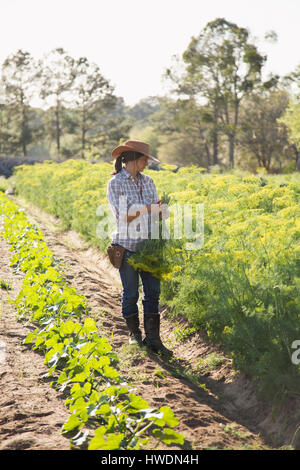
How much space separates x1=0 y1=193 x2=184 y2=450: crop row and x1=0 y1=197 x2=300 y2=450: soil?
0.12m

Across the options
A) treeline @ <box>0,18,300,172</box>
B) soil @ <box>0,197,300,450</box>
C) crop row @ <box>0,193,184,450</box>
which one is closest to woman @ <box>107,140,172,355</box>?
soil @ <box>0,197,300,450</box>

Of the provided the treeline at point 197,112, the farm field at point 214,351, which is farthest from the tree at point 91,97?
the farm field at point 214,351

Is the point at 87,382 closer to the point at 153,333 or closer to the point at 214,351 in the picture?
the point at 153,333

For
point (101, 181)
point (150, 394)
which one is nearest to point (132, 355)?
point (150, 394)

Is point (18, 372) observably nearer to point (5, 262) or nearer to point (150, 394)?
point (150, 394)

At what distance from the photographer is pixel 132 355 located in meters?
4.36

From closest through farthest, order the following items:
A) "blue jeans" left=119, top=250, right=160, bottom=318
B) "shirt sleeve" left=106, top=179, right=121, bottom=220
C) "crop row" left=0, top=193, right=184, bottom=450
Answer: "crop row" left=0, top=193, right=184, bottom=450 < "shirt sleeve" left=106, top=179, right=121, bottom=220 < "blue jeans" left=119, top=250, right=160, bottom=318

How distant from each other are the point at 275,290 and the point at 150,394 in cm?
122
